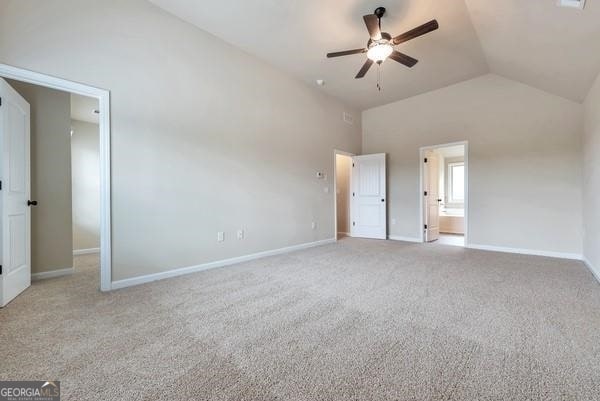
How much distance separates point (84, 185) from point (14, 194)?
2.67 m

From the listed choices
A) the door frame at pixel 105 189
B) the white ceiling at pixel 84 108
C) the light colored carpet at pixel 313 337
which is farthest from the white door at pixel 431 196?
the white ceiling at pixel 84 108

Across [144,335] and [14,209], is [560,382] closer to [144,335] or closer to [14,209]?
[144,335]

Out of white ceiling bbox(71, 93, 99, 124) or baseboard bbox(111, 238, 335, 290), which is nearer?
baseboard bbox(111, 238, 335, 290)

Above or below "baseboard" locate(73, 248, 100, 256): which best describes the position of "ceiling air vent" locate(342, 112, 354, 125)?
above

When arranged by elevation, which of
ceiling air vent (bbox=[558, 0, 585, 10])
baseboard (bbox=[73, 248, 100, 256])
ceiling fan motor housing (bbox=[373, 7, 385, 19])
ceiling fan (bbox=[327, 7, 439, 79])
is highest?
ceiling fan motor housing (bbox=[373, 7, 385, 19])

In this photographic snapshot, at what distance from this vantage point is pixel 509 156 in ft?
14.9

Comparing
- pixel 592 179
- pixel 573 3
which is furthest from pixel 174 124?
pixel 592 179

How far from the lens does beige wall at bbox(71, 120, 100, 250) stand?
4707 millimetres

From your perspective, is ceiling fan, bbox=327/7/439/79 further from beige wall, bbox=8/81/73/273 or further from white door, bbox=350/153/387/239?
beige wall, bbox=8/81/73/273

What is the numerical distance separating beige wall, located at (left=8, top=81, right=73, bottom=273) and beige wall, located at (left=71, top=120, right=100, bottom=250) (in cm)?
157

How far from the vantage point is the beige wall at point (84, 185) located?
15.4ft

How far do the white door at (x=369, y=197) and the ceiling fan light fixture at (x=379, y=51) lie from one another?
3192 millimetres

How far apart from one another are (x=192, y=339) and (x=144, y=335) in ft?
1.22

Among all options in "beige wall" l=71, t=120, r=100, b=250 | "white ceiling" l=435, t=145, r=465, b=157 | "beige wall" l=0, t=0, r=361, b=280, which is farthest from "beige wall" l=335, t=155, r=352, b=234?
"beige wall" l=71, t=120, r=100, b=250
